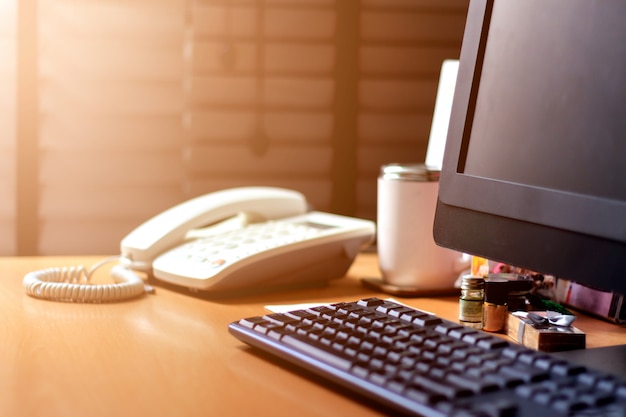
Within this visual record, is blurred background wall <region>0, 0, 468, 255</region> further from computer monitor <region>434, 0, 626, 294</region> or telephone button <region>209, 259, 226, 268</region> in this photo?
computer monitor <region>434, 0, 626, 294</region>

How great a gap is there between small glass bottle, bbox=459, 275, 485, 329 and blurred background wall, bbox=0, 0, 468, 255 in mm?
724

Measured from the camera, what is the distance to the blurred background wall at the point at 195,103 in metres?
1.56

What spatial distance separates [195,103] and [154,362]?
916 mm

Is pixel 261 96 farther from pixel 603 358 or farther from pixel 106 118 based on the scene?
pixel 603 358

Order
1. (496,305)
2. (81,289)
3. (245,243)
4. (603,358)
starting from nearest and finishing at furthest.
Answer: (603,358) → (496,305) → (81,289) → (245,243)

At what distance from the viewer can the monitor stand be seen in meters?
0.73

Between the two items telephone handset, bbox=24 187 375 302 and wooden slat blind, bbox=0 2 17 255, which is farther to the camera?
wooden slat blind, bbox=0 2 17 255

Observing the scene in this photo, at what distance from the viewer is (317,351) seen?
27.6 inches

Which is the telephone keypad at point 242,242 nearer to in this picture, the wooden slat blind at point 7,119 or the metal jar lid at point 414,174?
the metal jar lid at point 414,174

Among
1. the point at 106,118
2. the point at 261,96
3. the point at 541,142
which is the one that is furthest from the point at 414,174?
the point at 106,118

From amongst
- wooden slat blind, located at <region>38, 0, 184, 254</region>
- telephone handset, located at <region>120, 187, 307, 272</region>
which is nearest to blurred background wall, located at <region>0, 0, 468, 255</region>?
wooden slat blind, located at <region>38, 0, 184, 254</region>

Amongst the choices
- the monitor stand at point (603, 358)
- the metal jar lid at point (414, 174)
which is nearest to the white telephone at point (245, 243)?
the metal jar lid at point (414, 174)

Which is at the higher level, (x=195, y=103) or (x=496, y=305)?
(x=195, y=103)

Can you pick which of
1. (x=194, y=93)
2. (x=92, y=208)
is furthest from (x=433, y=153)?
(x=92, y=208)
